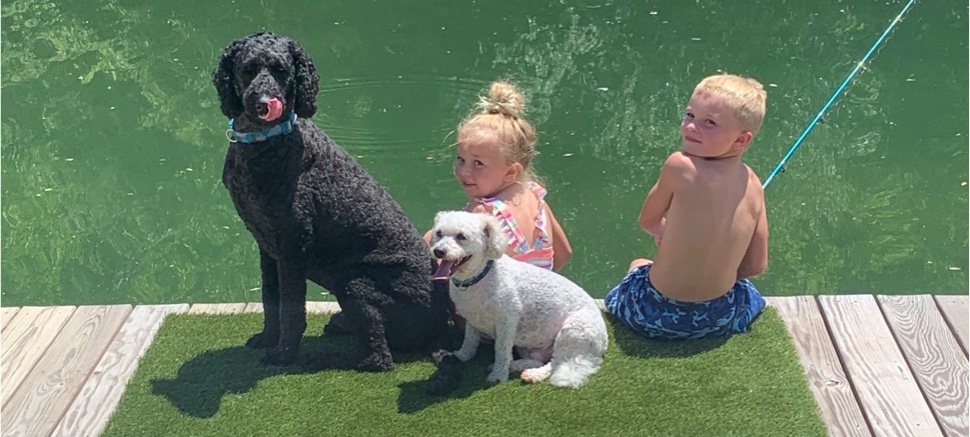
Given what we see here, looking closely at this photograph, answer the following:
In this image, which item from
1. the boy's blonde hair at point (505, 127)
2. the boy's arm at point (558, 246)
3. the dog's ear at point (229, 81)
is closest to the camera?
the dog's ear at point (229, 81)

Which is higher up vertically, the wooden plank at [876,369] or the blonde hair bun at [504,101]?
the blonde hair bun at [504,101]

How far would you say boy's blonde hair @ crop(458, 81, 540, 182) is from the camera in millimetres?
3492

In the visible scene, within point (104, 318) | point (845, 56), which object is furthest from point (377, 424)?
point (845, 56)

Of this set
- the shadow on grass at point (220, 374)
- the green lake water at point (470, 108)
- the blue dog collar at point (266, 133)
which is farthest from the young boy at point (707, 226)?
the blue dog collar at point (266, 133)

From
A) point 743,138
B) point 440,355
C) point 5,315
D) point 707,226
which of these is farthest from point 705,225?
point 5,315

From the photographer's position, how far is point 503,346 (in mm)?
3141

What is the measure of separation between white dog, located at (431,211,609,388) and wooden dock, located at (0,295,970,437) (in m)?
0.79

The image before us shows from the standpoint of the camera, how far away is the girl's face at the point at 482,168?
3.48 m

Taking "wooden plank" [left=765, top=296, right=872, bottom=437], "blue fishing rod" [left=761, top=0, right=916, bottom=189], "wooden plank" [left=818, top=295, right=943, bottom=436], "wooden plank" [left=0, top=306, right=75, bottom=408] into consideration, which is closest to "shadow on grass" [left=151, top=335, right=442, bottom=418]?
"wooden plank" [left=0, top=306, right=75, bottom=408]

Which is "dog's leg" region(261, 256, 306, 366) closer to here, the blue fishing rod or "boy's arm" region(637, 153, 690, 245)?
"boy's arm" region(637, 153, 690, 245)

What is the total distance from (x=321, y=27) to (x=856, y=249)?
532 cm

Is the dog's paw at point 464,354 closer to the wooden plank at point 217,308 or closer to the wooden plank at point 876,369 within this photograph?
the wooden plank at point 217,308

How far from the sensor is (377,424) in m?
2.98

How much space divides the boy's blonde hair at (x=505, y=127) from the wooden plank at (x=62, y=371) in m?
1.57
